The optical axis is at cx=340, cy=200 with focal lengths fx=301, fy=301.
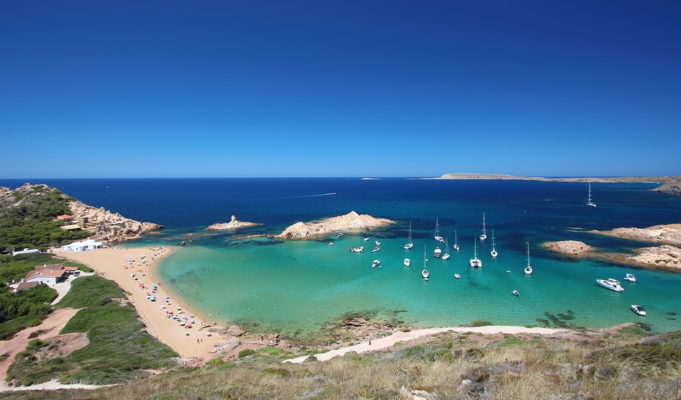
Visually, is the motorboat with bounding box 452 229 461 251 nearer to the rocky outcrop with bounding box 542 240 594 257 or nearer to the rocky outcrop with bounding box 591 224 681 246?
the rocky outcrop with bounding box 542 240 594 257

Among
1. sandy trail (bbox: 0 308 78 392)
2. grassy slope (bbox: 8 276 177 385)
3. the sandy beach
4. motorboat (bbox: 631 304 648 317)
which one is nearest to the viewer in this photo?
grassy slope (bbox: 8 276 177 385)

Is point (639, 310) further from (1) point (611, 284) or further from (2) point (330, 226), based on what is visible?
(2) point (330, 226)

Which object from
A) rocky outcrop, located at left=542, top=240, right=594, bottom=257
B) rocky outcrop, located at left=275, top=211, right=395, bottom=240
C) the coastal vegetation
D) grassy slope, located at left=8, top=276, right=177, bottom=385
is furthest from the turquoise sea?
the coastal vegetation

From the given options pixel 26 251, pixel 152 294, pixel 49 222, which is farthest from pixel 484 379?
pixel 49 222

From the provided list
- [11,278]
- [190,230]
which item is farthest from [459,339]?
→ [190,230]

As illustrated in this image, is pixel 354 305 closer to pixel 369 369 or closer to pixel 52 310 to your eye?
pixel 369 369

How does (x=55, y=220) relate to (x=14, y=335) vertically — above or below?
above
